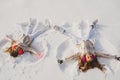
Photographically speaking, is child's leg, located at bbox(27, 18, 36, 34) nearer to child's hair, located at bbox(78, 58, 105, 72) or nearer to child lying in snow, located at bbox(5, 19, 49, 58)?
child lying in snow, located at bbox(5, 19, 49, 58)

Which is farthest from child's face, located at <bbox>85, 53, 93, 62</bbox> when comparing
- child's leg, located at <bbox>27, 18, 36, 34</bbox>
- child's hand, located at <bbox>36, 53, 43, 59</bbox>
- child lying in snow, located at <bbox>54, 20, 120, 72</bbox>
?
child's leg, located at <bbox>27, 18, 36, 34</bbox>

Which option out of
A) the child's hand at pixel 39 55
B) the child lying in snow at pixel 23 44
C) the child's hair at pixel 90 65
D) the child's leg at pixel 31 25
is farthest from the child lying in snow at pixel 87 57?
the child's leg at pixel 31 25

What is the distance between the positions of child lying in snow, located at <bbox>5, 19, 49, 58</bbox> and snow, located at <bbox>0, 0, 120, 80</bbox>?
0.14 feet

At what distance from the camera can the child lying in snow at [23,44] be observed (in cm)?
242

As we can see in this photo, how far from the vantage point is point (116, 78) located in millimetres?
2109

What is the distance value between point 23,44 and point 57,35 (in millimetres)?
332

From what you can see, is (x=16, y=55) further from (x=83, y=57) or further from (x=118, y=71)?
(x=118, y=71)

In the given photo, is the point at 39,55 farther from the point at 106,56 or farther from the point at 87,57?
the point at 106,56

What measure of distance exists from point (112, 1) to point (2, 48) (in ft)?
3.96

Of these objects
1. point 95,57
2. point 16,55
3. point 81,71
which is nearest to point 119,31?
point 95,57

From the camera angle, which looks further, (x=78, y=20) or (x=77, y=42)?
(x=78, y=20)

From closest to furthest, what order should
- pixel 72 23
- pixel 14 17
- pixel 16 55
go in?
pixel 16 55 < pixel 72 23 < pixel 14 17

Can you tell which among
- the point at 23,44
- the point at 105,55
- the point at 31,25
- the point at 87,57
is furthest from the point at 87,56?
the point at 31,25

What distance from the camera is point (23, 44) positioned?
8.15 feet
